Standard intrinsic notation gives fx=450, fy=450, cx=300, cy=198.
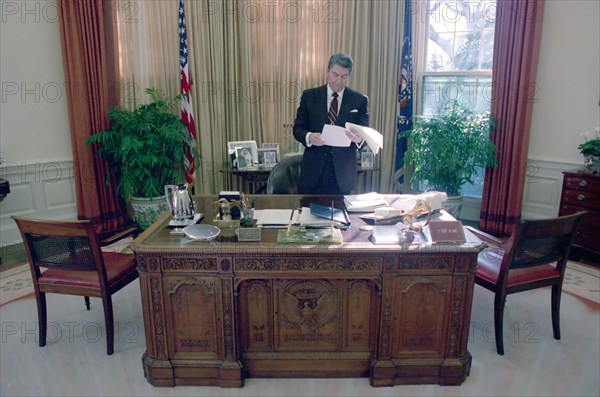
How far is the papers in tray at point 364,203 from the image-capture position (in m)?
2.62

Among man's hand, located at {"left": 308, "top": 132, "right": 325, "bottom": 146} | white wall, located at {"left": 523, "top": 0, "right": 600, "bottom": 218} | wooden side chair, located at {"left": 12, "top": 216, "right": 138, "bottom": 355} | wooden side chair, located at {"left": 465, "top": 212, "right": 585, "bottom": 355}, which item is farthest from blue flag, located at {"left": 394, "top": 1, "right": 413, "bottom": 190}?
wooden side chair, located at {"left": 12, "top": 216, "right": 138, "bottom": 355}

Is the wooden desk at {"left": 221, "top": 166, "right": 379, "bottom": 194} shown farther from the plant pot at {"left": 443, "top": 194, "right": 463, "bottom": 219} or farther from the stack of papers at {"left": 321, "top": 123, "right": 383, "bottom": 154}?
the stack of papers at {"left": 321, "top": 123, "right": 383, "bottom": 154}

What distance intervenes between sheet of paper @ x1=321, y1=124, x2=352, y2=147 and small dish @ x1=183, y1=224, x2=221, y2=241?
0.96 meters

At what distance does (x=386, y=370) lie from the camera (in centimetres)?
226

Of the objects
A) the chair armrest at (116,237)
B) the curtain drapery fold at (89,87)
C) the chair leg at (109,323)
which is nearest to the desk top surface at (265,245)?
the chair armrest at (116,237)


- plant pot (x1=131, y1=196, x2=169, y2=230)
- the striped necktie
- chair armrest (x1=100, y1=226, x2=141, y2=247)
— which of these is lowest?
plant pot (x1=131, y1=196, x2=169, y2=230)

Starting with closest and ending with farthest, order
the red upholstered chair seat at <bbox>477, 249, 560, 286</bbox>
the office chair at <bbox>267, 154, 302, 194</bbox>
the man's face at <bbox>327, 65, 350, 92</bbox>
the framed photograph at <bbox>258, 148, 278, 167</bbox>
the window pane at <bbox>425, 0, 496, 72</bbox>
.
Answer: the red upholstered chair seat at <bbox>477, 249, 560, 286</bbox>, the man's face at <bbox>327, 65, 350, 92</bbox>, the office chair at <bbox>267, 154, 302, 194</bbox>, the window pane at <bbox>425, 0, 496, 72</bbox>, the framed photograph at <bbox>258, 148, 278, 167</bbox>

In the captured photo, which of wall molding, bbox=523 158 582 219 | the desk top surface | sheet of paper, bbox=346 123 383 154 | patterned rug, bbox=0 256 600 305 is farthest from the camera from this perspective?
wall molding, bbox=523 158 582 219

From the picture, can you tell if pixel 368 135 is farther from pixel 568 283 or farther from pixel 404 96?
pixel 404 96

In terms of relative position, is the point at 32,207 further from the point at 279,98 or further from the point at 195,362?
the point at 195,362

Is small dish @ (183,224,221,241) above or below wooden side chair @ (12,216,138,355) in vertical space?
above

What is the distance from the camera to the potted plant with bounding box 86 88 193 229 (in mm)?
4316

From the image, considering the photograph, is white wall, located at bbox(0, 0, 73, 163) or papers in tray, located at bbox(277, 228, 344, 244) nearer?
papers in tray, located at bbox(277, 228, 344, 244)

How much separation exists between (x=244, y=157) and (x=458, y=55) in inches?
100
